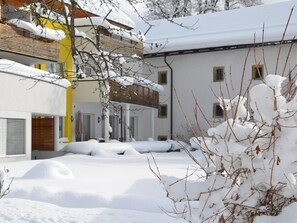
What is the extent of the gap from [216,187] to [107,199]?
6.11m

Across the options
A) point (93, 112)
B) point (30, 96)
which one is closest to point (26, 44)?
point (30, 96)

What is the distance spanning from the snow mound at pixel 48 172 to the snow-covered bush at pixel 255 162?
902 cm

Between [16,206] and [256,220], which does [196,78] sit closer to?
[16,206]

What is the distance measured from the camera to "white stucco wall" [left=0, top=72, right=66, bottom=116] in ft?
56.7

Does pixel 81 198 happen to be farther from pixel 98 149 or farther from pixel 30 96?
pixel 98 149

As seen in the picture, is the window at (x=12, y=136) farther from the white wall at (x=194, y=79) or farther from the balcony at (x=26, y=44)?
the white wall at (x=194, y=79)

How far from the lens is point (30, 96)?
18688 mm

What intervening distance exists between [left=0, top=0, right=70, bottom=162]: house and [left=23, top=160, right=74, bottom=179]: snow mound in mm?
4111

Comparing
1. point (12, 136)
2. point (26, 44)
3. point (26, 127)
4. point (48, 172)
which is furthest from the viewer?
point (26, 44)

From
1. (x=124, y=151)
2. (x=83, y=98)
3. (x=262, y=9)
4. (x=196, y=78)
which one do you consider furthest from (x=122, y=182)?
(x=262, y=9)

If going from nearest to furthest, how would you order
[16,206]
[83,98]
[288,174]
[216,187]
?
[288,174] < [216,187] < [16,206] < [83,98]

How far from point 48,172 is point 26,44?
9169 millimetres

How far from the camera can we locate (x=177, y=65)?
3269 cm

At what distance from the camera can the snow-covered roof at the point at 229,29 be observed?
29875 millimetres
